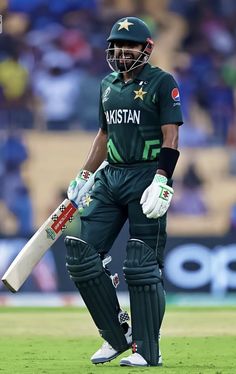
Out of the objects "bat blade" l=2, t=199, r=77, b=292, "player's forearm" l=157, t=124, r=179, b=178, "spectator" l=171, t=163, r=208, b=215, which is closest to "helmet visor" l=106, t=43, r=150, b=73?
"player's forearm" l=157, t=124, r=179, b=178

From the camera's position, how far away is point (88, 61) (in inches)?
519

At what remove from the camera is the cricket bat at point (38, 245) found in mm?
4879

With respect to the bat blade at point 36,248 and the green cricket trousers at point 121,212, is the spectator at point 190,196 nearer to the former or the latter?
the bat blade at point 36,248

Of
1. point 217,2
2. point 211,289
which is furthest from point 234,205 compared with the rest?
point 217,2

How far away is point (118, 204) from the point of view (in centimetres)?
494

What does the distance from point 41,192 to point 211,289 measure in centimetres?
291

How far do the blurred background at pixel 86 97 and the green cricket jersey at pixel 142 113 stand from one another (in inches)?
276

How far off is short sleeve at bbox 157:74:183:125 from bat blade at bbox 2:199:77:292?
0.71 m

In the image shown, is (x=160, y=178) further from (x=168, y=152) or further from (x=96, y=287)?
(x=96, y=287)

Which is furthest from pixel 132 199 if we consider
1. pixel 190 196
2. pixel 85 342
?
pixel 190 196

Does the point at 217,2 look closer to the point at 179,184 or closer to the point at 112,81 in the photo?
the point at 179,184

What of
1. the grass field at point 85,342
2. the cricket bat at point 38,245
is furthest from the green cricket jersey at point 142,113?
the grass field at point 85,342

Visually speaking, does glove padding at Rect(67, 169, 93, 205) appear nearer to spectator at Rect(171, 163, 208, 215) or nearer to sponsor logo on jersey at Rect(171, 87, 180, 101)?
sponsor logo on jersey at Rect(171, 87, 180, 101)

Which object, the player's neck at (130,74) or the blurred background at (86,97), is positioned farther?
the blurred background at (86,97)
